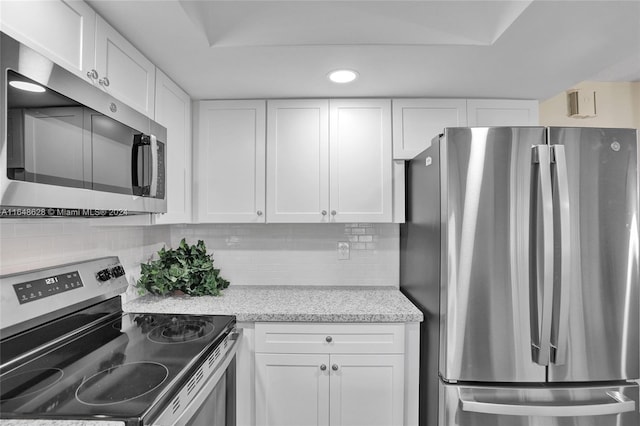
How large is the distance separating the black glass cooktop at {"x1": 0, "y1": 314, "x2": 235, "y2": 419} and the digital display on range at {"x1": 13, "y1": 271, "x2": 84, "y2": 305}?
0.21 metres

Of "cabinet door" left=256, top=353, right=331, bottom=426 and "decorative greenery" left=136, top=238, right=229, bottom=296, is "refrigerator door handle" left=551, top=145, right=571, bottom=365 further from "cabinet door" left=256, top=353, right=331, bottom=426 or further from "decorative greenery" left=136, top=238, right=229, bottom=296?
"decorative greenery" left=136, top=238, right=229, bottom=296

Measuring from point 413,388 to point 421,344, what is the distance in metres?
0.22

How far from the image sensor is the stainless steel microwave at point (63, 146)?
0.81m

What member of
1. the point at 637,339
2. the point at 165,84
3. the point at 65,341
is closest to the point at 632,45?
the point at 637,339

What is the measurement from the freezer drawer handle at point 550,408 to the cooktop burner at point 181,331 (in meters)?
1.14

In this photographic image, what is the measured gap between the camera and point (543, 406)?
1382 millimetres

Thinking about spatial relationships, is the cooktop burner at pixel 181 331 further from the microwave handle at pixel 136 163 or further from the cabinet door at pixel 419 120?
the cabinet door at pixel 419 120

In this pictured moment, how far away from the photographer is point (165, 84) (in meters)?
1.80

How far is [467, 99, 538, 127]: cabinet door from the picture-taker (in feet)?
6.93

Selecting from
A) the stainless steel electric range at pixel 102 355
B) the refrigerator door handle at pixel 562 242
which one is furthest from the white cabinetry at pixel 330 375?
the refrigerator door handle at pixel 562 242

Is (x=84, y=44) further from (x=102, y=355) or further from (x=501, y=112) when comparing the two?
(x=501, y=112)

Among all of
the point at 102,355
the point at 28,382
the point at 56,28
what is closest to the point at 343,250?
the point at 102,355

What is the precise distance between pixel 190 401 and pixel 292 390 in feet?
2.32

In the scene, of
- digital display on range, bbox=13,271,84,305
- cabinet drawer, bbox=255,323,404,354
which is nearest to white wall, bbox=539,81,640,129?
cabinet drawer, bbox=255,323,404,354
